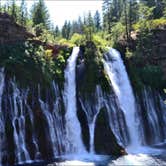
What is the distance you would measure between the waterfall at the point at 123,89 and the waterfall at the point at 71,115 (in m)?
4.34

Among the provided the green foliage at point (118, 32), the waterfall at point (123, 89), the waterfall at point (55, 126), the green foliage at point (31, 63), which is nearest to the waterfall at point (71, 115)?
the waterfall at point (55, 126)

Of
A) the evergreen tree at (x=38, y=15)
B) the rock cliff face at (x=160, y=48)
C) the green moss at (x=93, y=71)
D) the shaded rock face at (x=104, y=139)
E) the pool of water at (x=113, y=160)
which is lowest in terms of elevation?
the pool of water at (x=113, y=160)

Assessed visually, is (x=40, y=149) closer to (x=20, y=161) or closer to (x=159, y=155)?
(x=20, y=161)

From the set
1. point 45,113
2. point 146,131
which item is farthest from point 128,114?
point 45,113

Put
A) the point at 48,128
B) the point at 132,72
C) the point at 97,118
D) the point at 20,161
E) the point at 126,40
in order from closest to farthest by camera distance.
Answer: the point at 20,161, the point at 48,128, the point at 97,118, the point at 132,72, the point at 126,40

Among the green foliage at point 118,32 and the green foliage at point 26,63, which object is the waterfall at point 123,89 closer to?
the green foliage at point 26,63

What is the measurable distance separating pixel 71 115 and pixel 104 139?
143 inches

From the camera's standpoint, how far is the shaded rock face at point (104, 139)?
1209 inches

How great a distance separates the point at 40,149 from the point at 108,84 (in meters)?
9.99

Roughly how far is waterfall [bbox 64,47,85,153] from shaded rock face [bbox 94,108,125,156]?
58.1 inches

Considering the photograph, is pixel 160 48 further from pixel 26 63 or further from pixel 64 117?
pixel 26 63

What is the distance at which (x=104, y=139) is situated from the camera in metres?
31.7

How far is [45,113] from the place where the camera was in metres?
31.5

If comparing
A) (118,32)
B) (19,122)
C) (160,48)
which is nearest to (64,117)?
(19,122)
